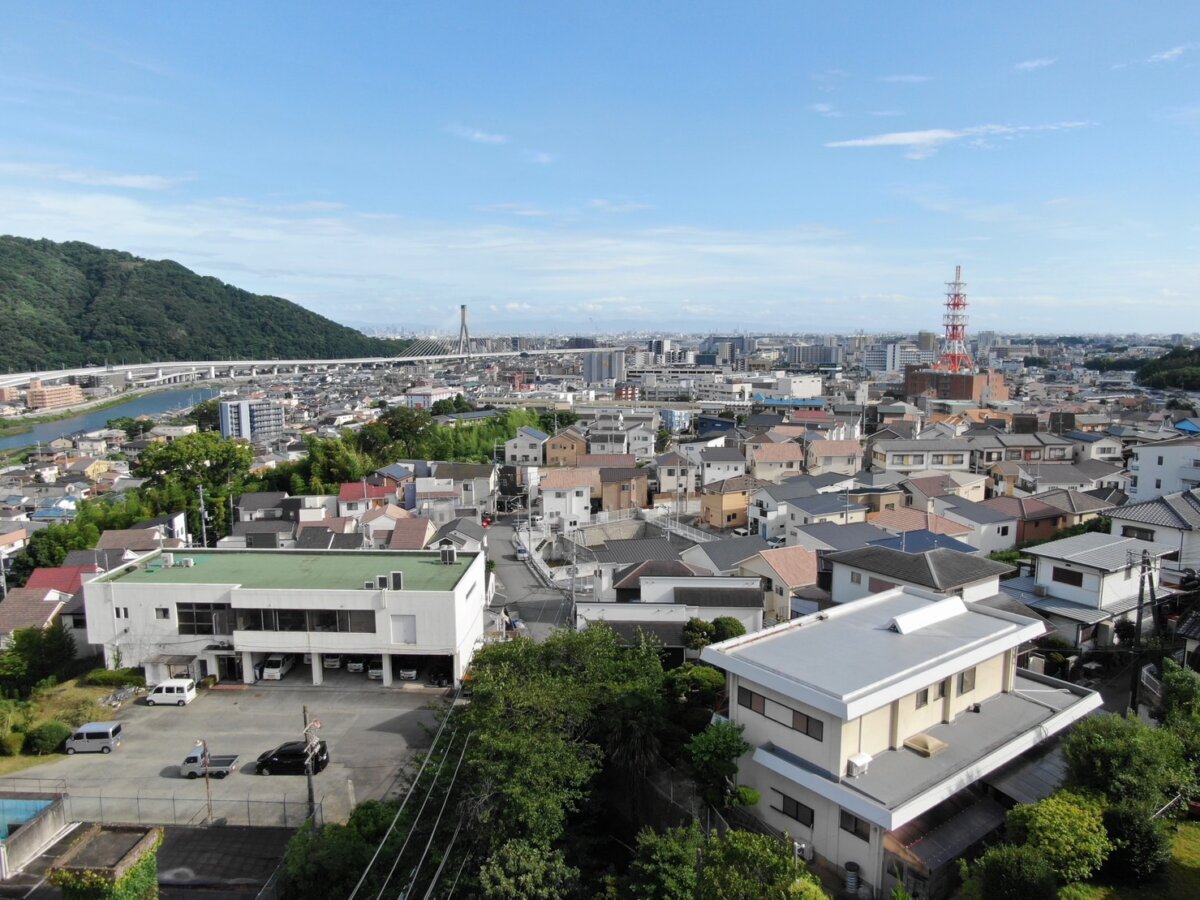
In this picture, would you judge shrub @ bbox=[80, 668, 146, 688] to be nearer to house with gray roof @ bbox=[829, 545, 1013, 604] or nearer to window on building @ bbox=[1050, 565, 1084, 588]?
house with gray roof @ bbox=[829, 545, 1013, 604]

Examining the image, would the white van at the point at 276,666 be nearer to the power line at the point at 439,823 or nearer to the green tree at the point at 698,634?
the power line at the point at 439,823

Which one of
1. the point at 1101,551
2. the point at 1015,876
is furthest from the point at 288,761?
the point at 1101,551

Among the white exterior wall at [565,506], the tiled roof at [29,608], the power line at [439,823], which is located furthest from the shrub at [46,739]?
the white exterior wall at [565,506]

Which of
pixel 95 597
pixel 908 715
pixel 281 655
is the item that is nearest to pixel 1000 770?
pixel 908 715

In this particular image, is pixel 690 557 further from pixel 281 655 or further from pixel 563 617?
pixel 281 655

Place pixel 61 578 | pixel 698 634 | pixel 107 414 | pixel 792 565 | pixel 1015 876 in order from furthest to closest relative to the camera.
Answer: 1. pixel 107 414
2. pixel 61 578
3. pixel 792 565
4. pixel 698 634
5. pixel 1015 876

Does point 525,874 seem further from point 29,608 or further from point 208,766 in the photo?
point 29,608
